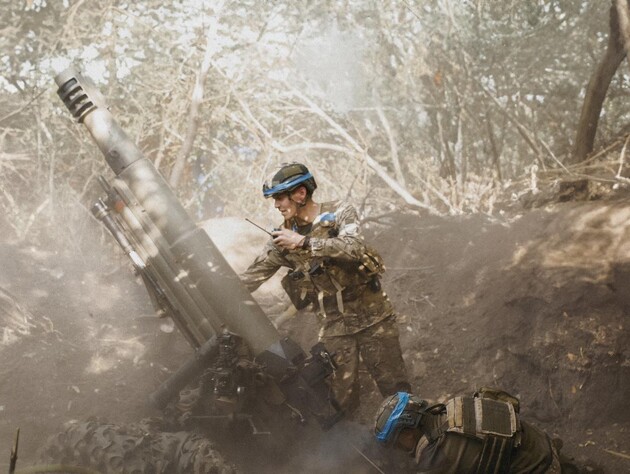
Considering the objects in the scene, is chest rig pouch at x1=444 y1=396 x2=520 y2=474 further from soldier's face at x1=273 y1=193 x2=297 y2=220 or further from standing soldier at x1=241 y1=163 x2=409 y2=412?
soldier's face at x1=273 y1=193 x2=297 y2=220

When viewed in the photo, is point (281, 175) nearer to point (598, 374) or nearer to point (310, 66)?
point (598, 374)

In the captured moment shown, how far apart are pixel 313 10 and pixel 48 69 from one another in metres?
4.92

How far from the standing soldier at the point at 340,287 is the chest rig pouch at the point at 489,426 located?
1217 millimetres

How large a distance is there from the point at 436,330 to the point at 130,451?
2.93m

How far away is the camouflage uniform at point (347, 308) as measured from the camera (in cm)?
330

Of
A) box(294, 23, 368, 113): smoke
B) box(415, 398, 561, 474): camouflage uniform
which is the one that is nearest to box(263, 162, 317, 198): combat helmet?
box(415, 398, 561, 474): camouflage uniform

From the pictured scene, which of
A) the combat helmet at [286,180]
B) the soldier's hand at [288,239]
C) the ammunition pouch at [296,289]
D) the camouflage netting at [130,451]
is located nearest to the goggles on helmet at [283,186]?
the combat helmet at [286,180]

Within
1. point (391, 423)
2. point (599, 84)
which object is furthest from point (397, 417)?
point (599, 84)

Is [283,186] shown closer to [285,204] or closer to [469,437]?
[285,204]

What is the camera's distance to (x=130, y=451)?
10.5 feet

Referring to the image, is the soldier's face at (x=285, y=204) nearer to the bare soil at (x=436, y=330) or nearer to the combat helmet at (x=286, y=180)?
the combat helmet at (x=286, y=180)

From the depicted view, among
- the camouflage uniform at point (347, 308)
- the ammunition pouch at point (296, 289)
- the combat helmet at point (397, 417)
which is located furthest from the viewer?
the ammunition pouch at point (296, 289)

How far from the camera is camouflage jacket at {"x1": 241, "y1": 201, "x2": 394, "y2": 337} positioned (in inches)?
121

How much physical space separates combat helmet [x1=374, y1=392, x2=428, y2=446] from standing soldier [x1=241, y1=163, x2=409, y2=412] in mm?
1039
